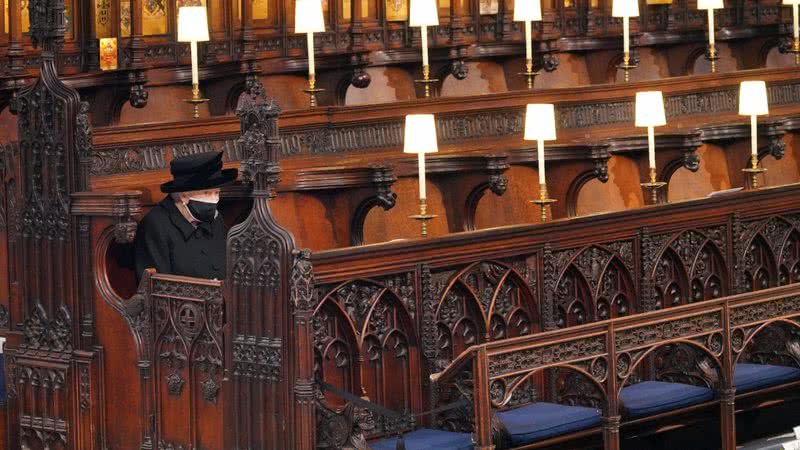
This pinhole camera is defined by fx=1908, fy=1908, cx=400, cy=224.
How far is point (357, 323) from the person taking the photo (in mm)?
8172

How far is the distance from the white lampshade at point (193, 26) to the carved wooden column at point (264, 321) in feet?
9.69

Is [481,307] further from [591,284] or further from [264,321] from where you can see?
[264,321]

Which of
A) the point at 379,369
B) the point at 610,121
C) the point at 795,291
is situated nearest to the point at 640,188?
the point at 610,121

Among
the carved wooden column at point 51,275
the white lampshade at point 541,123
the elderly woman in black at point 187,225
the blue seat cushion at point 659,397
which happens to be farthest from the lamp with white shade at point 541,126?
the carved wooden column at point 51,275

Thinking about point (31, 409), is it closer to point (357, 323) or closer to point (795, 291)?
point (357, 323)

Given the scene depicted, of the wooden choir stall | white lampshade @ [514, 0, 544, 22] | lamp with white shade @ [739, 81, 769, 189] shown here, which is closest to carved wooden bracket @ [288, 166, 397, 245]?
the wooden choir stall

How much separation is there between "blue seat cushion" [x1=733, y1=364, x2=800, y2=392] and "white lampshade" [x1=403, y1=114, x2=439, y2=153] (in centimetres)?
193

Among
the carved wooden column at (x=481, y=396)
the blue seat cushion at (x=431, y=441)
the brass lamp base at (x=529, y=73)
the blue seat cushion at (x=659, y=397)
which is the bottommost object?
the blue seat cushion at (x=431, y=441)

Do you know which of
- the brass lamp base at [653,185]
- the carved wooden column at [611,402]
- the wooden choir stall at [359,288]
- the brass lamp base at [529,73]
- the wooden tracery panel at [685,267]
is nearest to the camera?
the wooden choir stall at [359,288]

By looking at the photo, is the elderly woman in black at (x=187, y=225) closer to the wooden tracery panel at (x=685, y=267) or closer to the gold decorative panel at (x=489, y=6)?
the wooden tracery panel at (x=685, y=267)

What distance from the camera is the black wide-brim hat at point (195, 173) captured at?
842 centimetres

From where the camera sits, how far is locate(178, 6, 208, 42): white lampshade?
1063 cm

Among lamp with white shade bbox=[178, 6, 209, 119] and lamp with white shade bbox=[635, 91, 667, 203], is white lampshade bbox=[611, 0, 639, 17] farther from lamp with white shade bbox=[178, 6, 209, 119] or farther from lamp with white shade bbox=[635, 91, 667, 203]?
lamp with white shade bbox=[178, 6, 209, 119]

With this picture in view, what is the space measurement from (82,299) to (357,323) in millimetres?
1292
